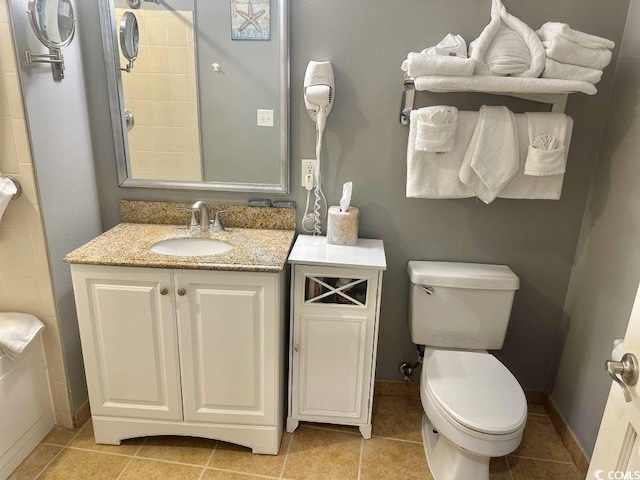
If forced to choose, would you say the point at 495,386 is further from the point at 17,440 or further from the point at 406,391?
the point at 17,440

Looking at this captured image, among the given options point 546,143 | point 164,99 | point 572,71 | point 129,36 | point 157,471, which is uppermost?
point 129,36

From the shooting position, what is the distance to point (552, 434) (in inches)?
79.7

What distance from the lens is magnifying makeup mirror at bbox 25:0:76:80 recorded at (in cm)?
153

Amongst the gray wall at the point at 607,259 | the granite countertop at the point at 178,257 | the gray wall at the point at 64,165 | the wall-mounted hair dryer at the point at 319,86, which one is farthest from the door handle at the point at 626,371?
the gray wall at the point at 64,165

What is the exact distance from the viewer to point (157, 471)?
1.77 metres

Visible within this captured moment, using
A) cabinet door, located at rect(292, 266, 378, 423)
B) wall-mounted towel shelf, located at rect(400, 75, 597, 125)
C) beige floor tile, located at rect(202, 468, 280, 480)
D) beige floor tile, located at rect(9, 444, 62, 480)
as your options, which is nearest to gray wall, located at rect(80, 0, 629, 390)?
wall-mounted towel shelf, located at rect(400, 75, 597, 125)

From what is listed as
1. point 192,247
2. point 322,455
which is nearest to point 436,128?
point 192,247

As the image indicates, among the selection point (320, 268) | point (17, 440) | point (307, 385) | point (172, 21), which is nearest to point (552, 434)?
point (307, 385)

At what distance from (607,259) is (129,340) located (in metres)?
1.85

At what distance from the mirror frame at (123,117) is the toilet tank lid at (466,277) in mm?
676

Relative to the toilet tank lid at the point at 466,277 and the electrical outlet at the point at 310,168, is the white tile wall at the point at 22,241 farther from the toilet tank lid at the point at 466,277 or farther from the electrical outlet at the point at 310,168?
the toilet tank lid at the point at 466,277

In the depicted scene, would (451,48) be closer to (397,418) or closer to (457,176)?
(457,176)

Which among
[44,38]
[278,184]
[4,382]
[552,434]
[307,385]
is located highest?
[44,38]

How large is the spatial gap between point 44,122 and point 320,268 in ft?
3.76
